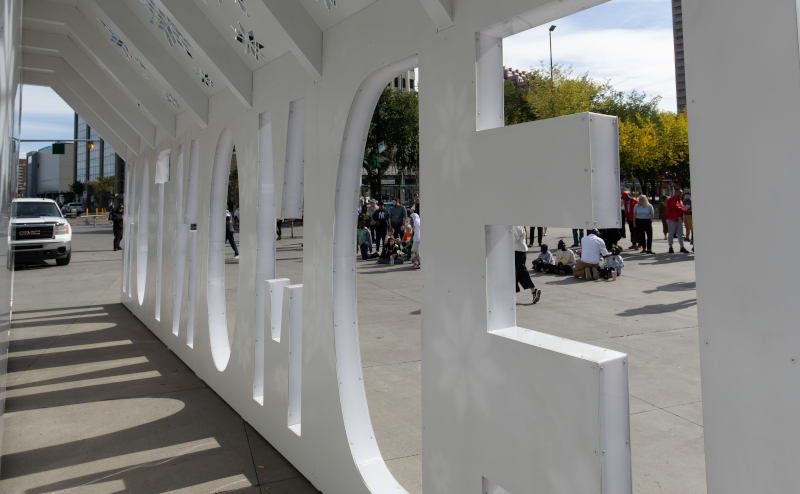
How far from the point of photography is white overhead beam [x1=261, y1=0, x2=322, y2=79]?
338 centimetres

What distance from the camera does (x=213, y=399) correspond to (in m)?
5.43

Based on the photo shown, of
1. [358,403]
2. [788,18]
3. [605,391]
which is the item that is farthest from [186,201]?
[788,18]

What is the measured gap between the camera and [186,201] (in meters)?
6.52

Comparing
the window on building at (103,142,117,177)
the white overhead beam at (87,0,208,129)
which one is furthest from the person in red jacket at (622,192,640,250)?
the window on building at (103,142,117,177)

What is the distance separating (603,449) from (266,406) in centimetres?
311

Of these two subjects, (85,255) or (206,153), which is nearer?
(206,153)

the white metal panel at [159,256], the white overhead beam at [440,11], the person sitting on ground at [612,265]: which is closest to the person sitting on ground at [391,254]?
the person sitting on ground at [612,265]

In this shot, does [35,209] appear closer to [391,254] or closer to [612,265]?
[391,254]

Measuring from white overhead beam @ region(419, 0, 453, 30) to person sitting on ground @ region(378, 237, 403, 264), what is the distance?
41.7ft

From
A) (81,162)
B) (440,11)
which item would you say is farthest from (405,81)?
(81,162)

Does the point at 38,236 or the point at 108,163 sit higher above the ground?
the point at 108,163

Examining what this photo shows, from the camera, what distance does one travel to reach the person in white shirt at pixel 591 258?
11367mm

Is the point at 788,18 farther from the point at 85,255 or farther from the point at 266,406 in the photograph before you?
the point at 85,255

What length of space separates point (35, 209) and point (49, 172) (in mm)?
109713
